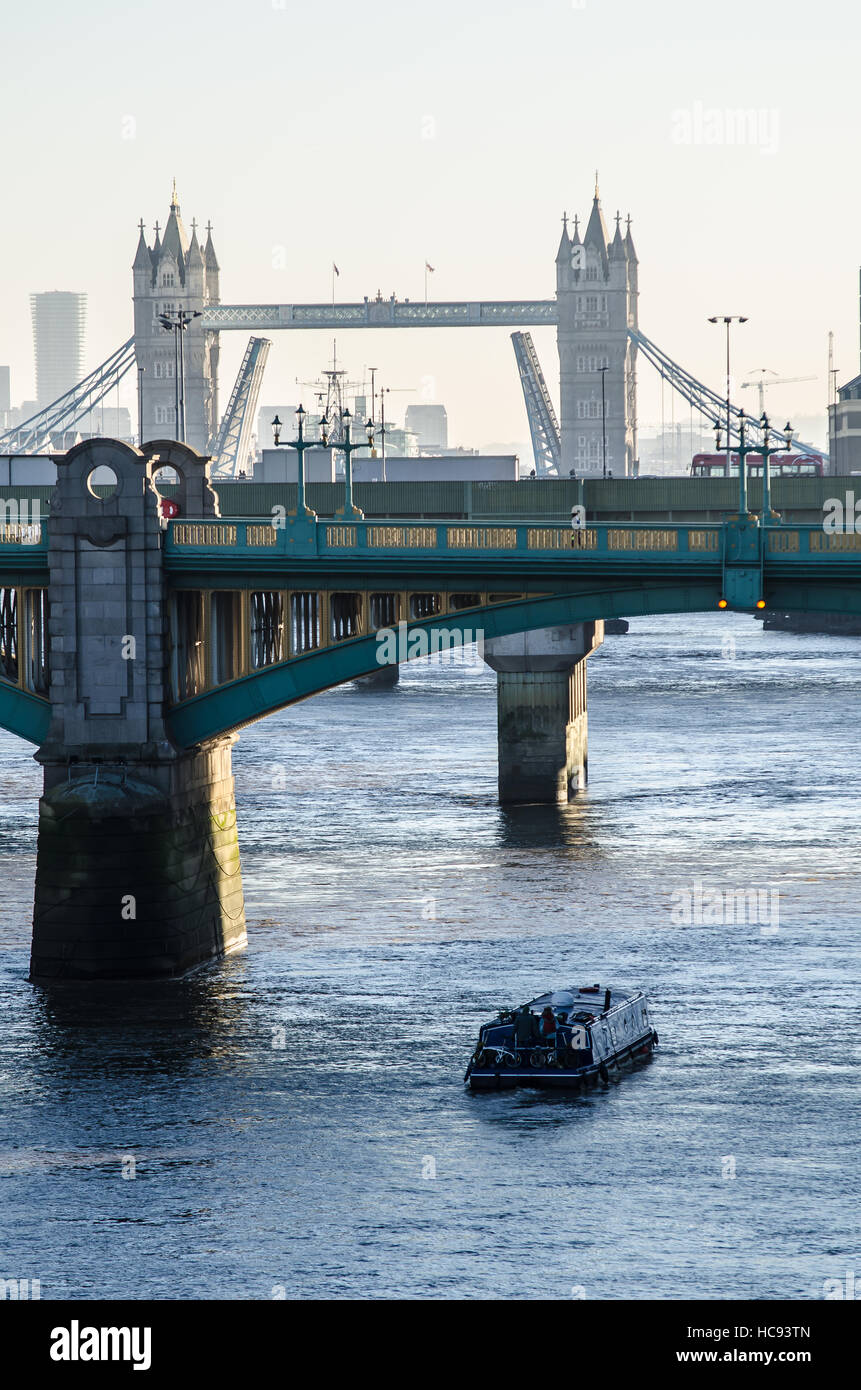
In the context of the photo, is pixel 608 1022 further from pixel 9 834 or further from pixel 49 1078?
pixel 9 834

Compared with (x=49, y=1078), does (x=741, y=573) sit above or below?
above

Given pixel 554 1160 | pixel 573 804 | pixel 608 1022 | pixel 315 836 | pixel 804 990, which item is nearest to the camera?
pixel 554 1160

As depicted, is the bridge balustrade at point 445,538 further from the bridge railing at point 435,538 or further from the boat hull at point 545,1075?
the boat hull at point 545,1075

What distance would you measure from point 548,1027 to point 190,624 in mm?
17530

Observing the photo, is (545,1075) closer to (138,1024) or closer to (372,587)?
(138,1024)

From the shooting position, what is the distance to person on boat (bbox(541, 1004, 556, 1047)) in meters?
58.0

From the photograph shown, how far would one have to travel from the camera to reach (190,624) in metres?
67.1

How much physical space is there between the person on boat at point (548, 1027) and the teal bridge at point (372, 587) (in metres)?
10.9

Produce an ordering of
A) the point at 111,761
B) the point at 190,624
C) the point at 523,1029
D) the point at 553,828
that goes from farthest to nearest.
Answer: the point at 553,828 < the point at 190,624 < the point at 111,761 < the point at 523,1029

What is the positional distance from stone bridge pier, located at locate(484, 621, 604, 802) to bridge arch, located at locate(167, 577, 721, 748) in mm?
40237

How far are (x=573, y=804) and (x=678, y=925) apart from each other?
30.6 m

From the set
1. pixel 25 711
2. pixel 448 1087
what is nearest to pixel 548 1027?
pixel 448 1087
